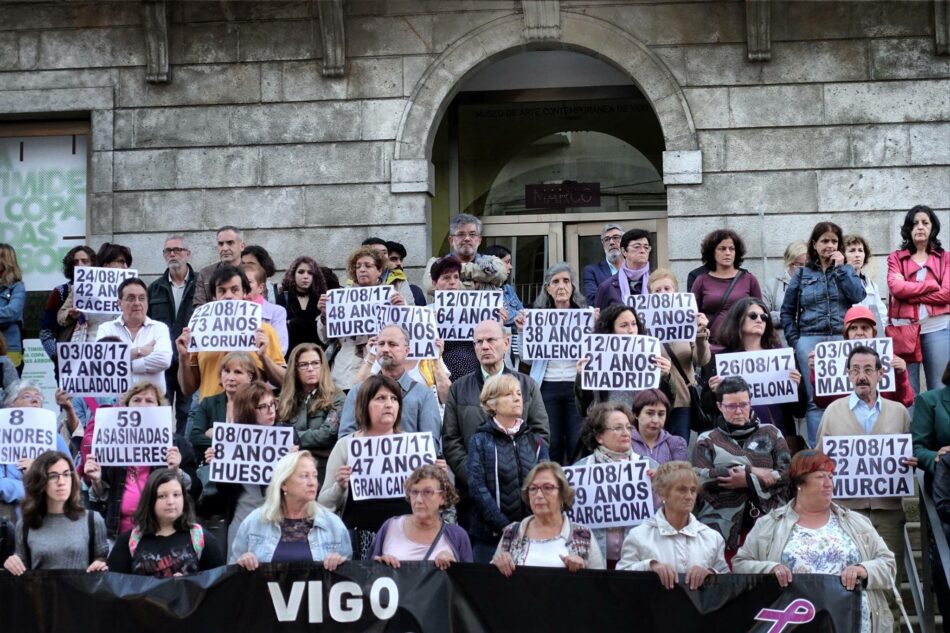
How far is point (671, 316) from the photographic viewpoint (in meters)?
10.6

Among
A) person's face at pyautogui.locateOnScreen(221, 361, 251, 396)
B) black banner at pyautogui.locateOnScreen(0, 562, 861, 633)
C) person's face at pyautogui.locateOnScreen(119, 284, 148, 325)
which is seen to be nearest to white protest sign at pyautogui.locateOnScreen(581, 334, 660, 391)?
black banner at pyautogui.locateOnScreen(0, 562, 861, 633)

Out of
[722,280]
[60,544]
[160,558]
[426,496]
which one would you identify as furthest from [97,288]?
[722,280]

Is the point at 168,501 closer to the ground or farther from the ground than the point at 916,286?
closer to the ground

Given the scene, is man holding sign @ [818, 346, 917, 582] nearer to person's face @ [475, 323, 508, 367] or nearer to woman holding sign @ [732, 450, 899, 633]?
woman holding sign @ [732, 450, 899, 633]

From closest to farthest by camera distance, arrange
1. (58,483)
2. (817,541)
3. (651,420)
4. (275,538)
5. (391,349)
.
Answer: (817,541)
(275,538)
(58,483)
(651,420)
(391,349)

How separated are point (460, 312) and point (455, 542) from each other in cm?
282

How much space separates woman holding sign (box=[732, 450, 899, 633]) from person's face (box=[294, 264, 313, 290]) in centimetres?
474

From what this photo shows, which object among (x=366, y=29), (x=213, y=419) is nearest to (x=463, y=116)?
(x=366, y=29)

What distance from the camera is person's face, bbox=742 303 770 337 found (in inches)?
405

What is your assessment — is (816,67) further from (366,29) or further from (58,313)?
(58,313)

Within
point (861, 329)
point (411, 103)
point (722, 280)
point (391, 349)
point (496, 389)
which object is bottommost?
point (496, 389)

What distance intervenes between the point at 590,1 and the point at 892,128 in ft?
10.6

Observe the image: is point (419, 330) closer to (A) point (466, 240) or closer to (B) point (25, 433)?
(A) point (466, 240)

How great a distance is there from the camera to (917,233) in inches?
457
